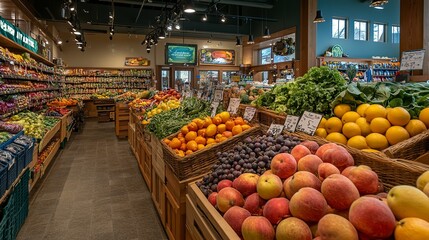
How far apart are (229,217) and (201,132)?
4.64 feet

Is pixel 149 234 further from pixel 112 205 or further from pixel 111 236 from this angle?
pixel 112 205

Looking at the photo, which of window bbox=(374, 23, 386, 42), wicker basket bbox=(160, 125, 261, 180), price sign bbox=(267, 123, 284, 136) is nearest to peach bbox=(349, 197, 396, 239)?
price sign bbox=(267, 123, 284, 136)

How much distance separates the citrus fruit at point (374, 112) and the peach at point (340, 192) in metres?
0.80

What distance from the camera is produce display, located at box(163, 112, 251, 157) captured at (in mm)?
2484

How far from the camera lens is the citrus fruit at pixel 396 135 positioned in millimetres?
1604

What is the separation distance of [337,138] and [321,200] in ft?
2.60

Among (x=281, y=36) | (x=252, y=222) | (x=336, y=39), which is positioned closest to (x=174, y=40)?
(x=281, y=36)

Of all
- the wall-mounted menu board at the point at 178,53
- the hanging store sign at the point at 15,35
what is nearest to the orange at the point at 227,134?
the hanging store sign at the point at 15,35

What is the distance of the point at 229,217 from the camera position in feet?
4.41

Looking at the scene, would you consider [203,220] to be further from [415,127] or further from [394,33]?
[394,33]

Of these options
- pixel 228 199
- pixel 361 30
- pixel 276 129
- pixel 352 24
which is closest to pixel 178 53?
pixel 352 24

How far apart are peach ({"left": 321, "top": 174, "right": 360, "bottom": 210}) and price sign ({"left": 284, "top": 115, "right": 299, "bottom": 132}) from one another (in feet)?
2.98

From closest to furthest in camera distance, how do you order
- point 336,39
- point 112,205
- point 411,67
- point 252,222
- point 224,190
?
point 252,222, point 224,190, point 112,205, point 411,67, point 336,39

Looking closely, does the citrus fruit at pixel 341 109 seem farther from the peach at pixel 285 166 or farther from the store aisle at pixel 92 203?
the store aisle at pixel 92 203
